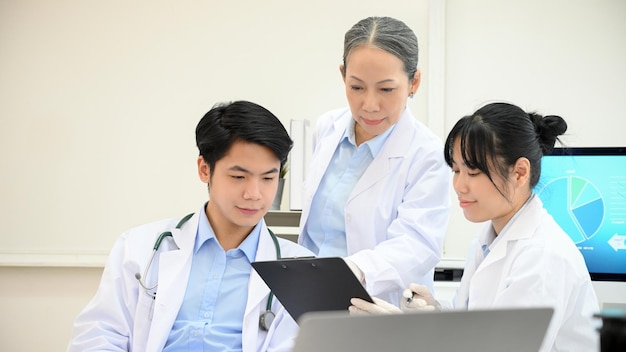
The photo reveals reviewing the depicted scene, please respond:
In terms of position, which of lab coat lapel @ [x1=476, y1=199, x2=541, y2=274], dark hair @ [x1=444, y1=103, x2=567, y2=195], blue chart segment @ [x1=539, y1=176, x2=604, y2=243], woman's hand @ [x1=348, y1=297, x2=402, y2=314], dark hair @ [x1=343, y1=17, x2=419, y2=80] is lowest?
blue chart segment @ [x1=539, y1=176, x2=604, y2=243]

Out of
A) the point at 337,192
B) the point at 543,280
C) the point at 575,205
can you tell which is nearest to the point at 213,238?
the point at 337,192

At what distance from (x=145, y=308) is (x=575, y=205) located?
1.40 metres

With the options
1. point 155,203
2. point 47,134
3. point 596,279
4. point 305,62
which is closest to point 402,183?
point 596,279

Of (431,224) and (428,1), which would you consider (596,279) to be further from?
(428,1)

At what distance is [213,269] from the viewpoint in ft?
6.01

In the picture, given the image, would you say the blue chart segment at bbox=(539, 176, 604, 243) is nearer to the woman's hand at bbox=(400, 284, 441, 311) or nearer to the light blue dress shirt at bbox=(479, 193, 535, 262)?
the light blue dress shirt at bbox=(479, 193, 535, 262)

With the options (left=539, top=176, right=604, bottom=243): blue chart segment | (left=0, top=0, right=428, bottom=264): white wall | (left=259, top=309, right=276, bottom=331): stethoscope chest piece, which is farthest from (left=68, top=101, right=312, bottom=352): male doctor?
(left=0, top=0, right=428, bottom=264): white wall

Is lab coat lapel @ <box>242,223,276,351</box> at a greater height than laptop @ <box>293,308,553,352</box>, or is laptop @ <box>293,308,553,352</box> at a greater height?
laptop @ <box>293,308,553,352</box>

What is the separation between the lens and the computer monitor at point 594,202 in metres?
2.43

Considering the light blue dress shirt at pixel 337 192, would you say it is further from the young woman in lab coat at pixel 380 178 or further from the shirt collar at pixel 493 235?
the shirt collar at pixel 493 235

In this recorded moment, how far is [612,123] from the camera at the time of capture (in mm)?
3080

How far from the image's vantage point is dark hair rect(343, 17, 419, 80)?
6.29ft

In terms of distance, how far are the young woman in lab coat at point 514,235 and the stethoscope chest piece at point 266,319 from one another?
0.25 m

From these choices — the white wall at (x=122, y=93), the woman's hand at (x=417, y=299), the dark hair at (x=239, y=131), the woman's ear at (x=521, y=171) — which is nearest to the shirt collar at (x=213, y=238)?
the dark hair at (x=239, y=131)
